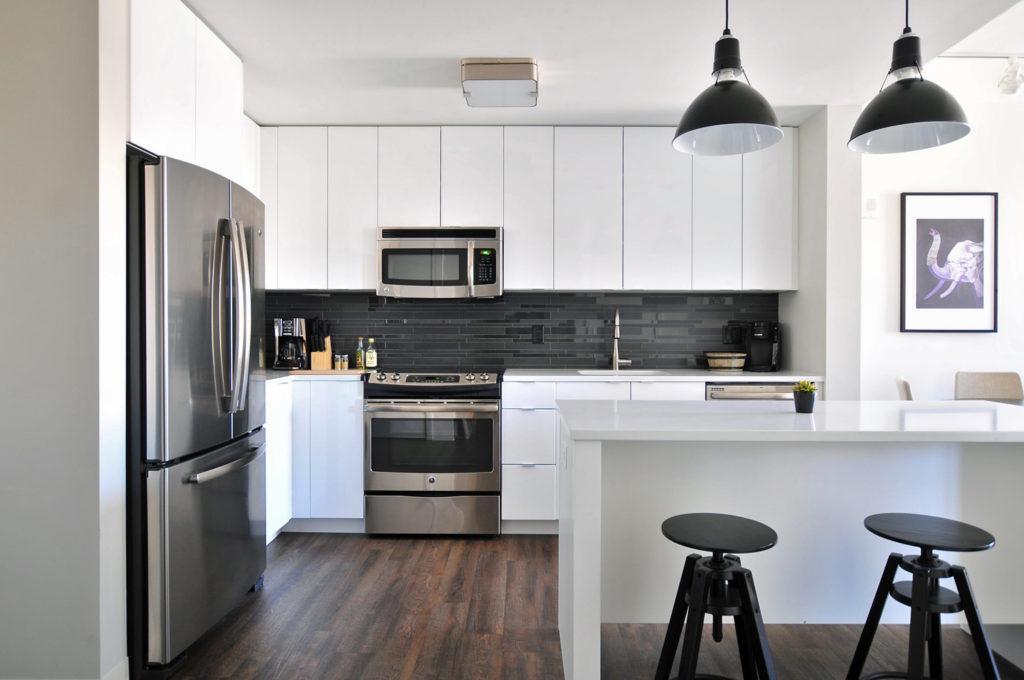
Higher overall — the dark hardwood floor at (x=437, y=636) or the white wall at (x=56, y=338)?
the white wall at (x=56, y=338)

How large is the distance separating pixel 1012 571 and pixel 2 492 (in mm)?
3309

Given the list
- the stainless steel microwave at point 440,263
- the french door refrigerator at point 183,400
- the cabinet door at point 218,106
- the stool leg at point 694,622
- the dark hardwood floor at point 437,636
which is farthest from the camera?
the stainless steel microwave at point 440,263

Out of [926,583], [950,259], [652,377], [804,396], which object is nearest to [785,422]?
[804,396]

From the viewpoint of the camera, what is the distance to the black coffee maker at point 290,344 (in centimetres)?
409

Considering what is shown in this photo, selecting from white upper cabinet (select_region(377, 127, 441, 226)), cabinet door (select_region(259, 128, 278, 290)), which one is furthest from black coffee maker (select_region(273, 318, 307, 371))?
white upper cabinet (select_region(377, 127, 441, 226))

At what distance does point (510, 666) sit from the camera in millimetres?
2279

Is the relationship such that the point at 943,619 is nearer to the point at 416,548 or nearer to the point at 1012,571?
the point at 1012,571

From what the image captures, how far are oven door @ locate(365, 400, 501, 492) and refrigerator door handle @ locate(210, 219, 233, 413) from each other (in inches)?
54.6

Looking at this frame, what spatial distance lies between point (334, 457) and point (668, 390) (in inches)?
79.3

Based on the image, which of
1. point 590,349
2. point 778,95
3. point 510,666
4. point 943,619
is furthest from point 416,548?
point 778,95

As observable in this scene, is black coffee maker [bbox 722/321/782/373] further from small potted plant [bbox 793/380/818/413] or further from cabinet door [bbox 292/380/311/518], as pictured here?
cabinet door [bbox 292/380/311/518]

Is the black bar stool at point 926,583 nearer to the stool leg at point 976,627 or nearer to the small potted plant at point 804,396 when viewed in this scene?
the stool leg at point 976,627

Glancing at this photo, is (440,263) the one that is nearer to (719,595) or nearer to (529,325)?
(529,325)

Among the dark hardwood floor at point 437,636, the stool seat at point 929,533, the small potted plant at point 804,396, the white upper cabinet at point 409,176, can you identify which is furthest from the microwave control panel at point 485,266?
the stool seat at point 929,533
